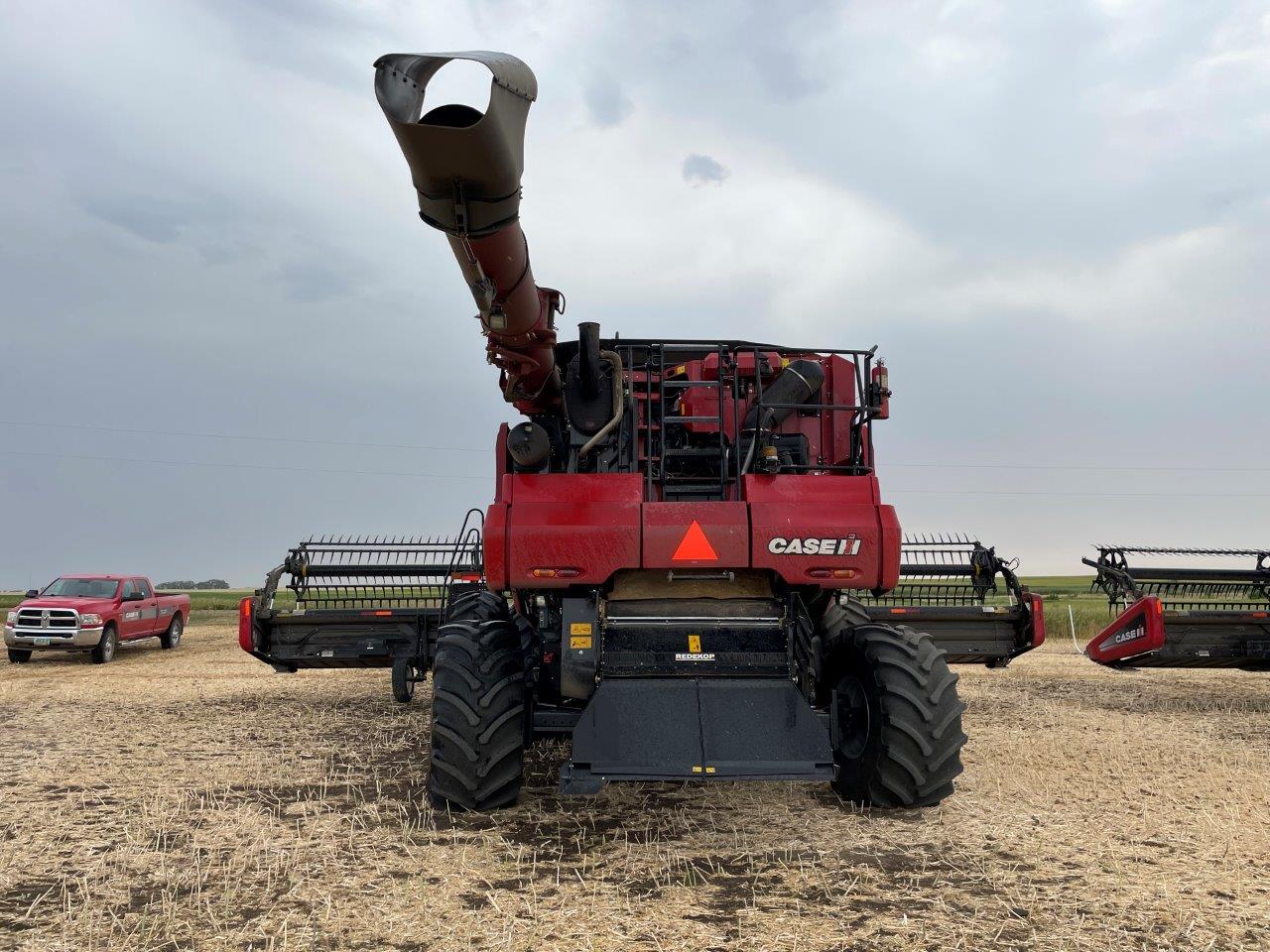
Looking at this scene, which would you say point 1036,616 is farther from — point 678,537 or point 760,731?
point 678,537

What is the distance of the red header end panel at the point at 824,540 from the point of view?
5.68 metres

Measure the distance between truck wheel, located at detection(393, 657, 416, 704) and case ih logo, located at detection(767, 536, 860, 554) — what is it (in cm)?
565

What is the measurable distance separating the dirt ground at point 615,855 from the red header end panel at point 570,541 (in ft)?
4.75

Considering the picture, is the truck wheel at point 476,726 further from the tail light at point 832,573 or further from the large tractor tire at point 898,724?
the large tractor tire at point 898,724

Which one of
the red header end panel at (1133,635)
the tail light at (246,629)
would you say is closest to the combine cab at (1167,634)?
the red header end panel at (1133,635)

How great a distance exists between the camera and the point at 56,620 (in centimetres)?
1750

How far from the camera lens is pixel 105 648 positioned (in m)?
18.1

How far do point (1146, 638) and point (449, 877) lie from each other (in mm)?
7944

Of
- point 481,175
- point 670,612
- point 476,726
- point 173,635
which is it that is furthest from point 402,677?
point 173,635

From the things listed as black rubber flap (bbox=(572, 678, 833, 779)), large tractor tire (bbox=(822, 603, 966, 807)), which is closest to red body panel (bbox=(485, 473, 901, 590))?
large tractor tire (bbox=(822, 603, 966, 807))

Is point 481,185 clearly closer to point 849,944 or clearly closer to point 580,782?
point 580,782

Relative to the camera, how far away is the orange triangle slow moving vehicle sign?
563 centimetres

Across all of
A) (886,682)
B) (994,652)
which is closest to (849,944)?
(886,682)

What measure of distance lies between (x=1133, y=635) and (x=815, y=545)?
20.0ft
